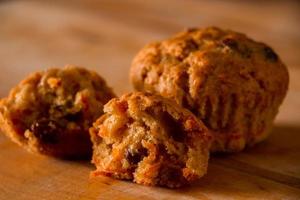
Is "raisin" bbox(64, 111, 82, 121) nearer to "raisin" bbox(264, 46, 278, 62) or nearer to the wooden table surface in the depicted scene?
Result: the wooden table surface

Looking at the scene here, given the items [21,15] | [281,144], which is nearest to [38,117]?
[281,144]

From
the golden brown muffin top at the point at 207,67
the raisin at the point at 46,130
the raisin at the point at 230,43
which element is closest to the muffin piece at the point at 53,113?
the raisin at the point at 46,130

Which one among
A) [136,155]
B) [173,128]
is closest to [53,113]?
[136,155]

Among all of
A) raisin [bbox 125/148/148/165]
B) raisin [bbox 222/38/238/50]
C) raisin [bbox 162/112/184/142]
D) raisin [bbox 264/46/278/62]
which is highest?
raisin [bbox 222/38/238/50]

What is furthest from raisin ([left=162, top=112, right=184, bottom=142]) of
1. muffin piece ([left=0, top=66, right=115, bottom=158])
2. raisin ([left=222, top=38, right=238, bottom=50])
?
raisin ([left=222, top=38, right=238, bottom=50])

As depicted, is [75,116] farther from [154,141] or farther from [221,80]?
[221,80]

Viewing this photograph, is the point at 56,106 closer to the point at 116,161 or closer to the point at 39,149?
the point at 39,149
